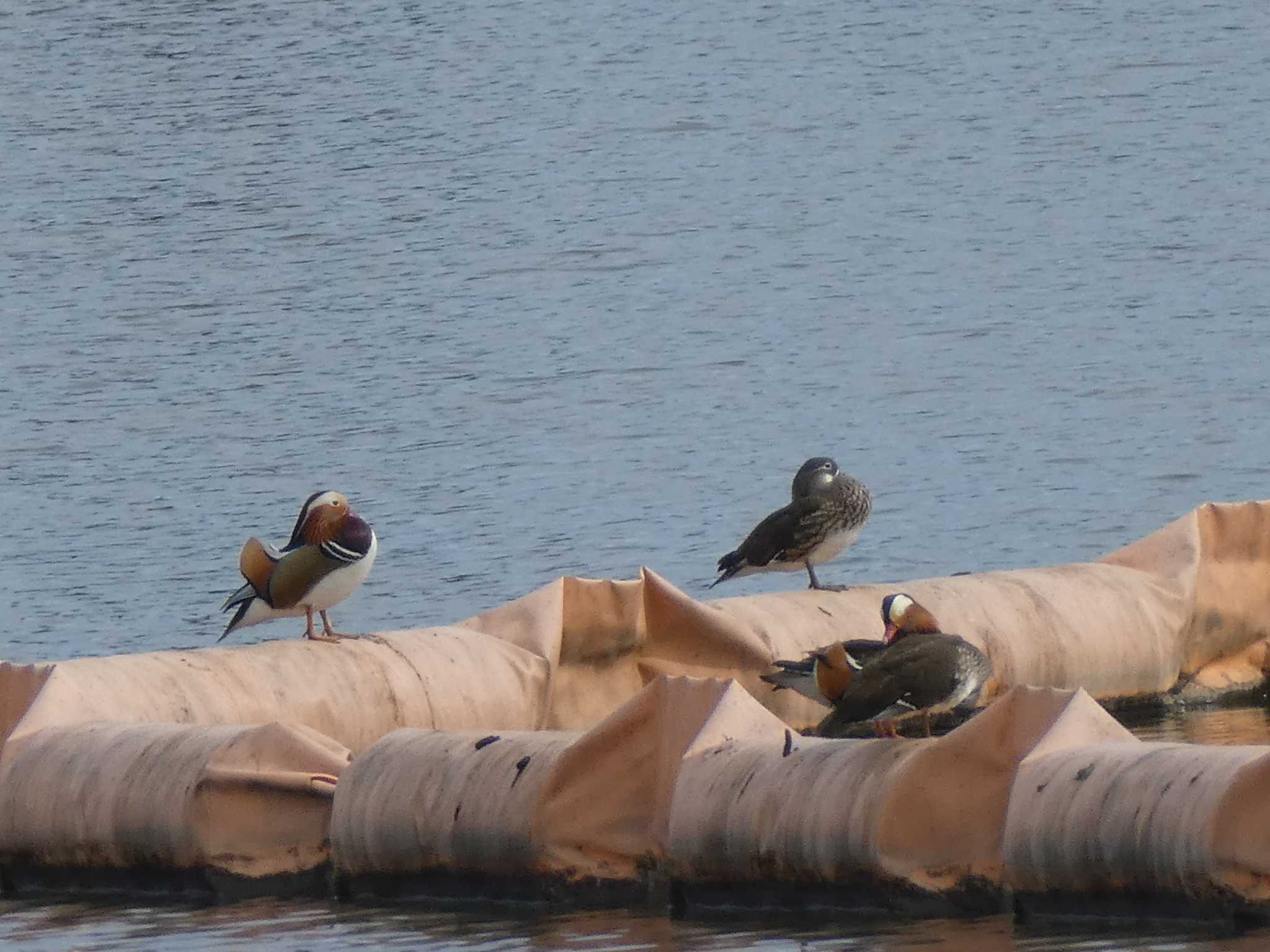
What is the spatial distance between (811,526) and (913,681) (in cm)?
433

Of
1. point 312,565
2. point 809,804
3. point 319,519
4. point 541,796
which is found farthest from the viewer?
point 319,519

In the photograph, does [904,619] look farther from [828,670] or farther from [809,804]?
[809,804]

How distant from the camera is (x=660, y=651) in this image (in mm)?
13758

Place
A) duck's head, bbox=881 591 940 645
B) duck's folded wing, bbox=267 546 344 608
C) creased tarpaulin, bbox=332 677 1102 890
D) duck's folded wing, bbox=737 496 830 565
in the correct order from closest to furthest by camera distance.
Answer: creased tarpaulin, bbox=332 677 1102 890 < duck's head, bbox=881 591 940 645 < duck's folded wing, bbox=267 546 344 608 < duck's folded wing, bbox=737 496 830 565

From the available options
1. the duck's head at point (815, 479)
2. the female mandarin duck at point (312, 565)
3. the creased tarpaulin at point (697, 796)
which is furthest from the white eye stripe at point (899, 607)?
the duck's head at point (815, 479)

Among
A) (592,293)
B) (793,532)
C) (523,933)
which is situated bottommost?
(523,933)

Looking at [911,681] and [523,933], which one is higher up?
[911,681]

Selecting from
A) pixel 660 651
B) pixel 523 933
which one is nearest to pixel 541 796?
pixel 523 933

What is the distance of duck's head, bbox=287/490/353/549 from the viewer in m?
13.0

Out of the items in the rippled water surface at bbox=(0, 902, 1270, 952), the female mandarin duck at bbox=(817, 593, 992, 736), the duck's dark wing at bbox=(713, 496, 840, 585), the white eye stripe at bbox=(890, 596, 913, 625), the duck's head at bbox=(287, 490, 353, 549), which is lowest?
the rippled water surface at bbox=(0, 902, 1270, 952)

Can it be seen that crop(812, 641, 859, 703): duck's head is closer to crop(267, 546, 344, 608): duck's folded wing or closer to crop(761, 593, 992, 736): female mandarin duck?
crop(761, 593, 992, 736): female mandarin duck

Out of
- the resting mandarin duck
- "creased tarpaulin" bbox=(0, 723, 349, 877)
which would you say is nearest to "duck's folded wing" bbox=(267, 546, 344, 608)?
"creased tarpaulin" bbox=(0, 723, 349, 877)

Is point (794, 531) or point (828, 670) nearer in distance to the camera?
point (828, 670)

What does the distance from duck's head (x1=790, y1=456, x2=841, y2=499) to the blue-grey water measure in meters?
4.52
